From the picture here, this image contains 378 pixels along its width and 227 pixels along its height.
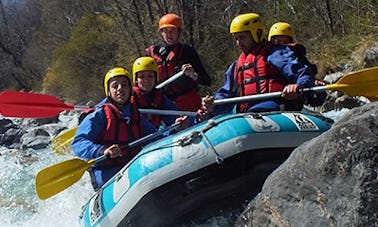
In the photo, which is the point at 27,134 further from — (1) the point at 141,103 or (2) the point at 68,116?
(1) the point at 141,103

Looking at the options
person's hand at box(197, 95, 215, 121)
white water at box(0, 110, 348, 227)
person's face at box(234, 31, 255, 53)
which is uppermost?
person's face at box(234, 31, 255, 53)

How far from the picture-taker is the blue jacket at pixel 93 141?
451 centimetres

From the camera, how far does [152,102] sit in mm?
5387

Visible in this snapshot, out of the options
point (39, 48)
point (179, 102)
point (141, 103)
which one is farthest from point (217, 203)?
point (39, 48)

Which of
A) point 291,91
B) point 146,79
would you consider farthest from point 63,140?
point 291,91

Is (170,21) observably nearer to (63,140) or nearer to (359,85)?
(63,140)

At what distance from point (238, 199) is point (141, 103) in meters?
1.53

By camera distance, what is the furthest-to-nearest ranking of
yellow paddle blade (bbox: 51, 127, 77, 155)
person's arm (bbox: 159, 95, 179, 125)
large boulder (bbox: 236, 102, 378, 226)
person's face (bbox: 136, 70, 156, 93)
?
1. yellow paddle blade (bbox: 51, 127, 77, 155)
2. person's arm (bbox: 159, 95, 179, 125)
3. person's face (bbox: 136, 70, 156, 93)
4. large boulder (bbox: 236, 102, 378, 226)

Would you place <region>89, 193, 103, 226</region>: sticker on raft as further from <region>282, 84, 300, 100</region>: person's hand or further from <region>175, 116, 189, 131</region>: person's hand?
<region>282, 84, 300, 100</region>: person's hand

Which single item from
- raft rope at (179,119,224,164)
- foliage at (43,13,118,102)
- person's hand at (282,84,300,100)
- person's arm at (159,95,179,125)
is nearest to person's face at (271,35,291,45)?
person's arm at (159,95,179,125)

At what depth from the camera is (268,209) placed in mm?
3031

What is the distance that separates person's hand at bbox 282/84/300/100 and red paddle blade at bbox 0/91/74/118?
7.71 ft

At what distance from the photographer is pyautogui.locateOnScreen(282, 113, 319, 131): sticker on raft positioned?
4.02 metres

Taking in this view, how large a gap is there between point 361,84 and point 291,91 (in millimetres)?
582
